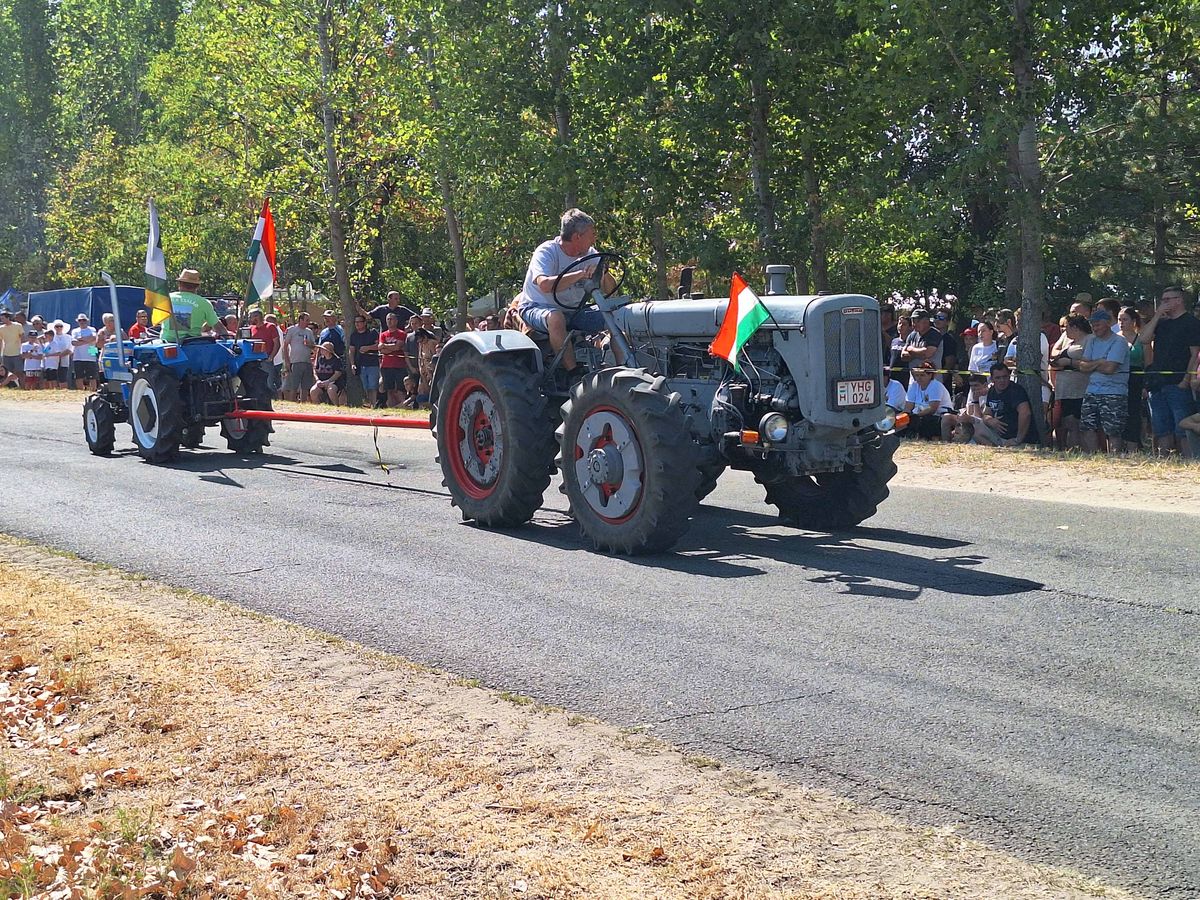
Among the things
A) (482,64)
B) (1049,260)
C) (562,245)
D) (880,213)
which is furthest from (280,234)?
(562,245)

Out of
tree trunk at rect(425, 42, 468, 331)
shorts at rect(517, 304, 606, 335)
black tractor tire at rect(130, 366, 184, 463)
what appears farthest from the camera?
tree trunk at rect(425, 42, 468, 331)

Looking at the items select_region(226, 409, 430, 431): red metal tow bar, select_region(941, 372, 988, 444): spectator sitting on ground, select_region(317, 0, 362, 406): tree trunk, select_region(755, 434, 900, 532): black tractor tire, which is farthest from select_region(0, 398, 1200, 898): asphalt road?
select_region(317, 0, 362, 406): tree trunk

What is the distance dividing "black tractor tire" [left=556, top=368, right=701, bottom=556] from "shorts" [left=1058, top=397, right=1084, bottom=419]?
314 inches

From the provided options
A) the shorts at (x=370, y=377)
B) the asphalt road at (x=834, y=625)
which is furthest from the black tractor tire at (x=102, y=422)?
the shorts at (x=370, y=377)

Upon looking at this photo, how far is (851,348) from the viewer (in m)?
9.23

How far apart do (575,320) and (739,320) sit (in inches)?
69.7

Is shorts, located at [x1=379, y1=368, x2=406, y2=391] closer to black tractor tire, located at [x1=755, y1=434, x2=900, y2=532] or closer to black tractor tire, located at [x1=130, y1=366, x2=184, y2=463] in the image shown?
black tractor tire, located at [x1=130, y1=366, x2=184, y2=463]

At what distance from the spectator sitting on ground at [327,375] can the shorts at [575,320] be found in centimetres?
1635

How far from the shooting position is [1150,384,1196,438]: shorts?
14633mm

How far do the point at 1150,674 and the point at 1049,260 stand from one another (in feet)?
85.1

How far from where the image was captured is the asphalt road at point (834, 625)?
4.87m

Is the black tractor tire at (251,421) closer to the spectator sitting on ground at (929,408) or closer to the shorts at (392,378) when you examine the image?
the shorts at (392,378)

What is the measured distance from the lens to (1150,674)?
238 inches

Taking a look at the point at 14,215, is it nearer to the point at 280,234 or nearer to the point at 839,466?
the point at 280,234
